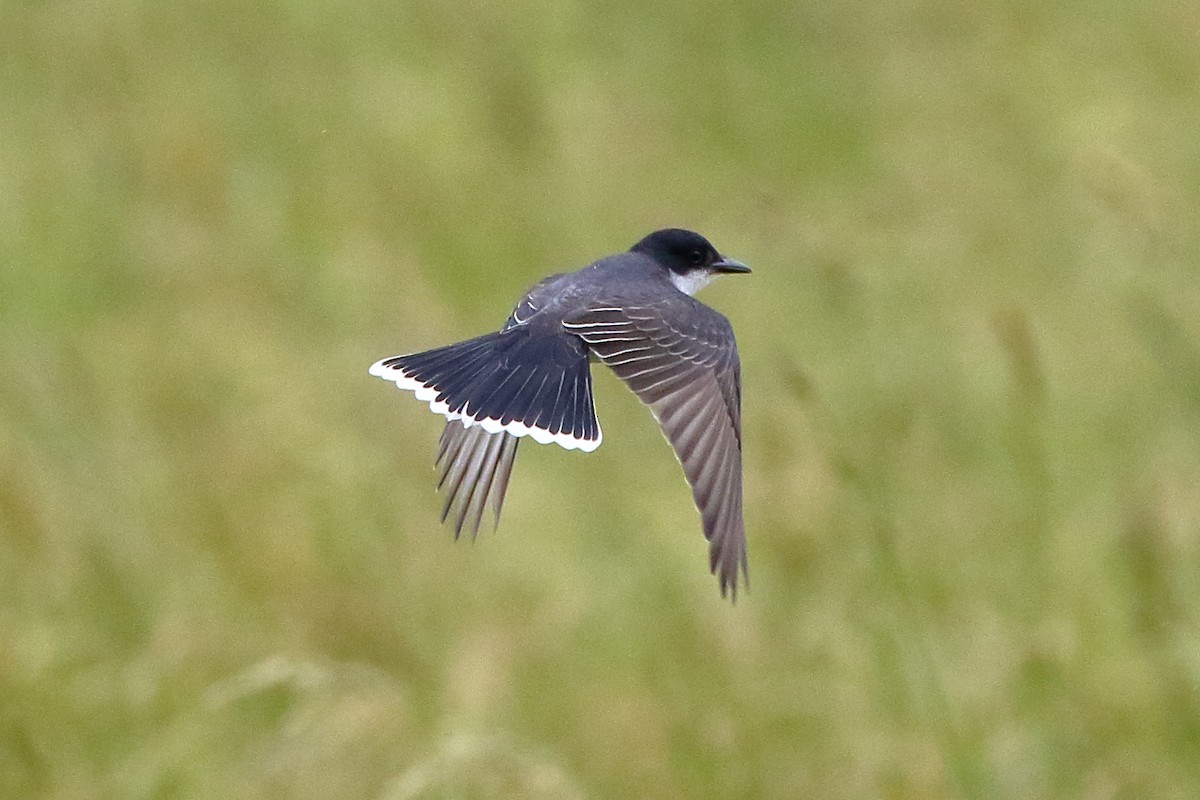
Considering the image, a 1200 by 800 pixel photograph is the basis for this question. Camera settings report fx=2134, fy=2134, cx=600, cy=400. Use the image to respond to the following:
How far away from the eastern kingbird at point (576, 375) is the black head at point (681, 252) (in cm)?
7

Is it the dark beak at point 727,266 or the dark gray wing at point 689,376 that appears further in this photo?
the dark beak at point 727,266

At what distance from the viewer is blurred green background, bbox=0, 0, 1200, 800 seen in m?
4.75

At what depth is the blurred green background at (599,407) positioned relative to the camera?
15.6 ft

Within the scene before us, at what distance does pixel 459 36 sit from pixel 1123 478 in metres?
4.06

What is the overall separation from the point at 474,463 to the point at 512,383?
23 centimetres

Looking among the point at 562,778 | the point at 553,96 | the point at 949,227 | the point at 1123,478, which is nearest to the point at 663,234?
the point at 562,778

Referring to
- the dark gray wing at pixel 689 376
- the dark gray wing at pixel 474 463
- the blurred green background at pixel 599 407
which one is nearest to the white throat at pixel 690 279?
the blurred green background at pixel 599 407

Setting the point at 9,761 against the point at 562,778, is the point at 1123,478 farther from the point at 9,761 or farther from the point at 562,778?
the point at 9,761

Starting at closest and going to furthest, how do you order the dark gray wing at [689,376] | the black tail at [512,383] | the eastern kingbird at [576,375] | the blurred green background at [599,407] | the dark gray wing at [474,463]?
the dark gray wing at [689,376], the eastern kingbird at [576,375], the black tail at [512,383], the dark gray wing at [474,463], the blurred green background at [599,407]

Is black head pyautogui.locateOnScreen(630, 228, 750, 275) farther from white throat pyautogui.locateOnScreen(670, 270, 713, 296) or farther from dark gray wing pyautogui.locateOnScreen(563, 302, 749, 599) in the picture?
dark gray wing pyautogui.locateOnScreen(563, 302, 749, 599)

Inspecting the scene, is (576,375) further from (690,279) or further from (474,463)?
(690,279)

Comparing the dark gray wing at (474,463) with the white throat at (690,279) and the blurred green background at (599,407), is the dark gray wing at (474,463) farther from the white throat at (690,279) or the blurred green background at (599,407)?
the white throat at (690,279)

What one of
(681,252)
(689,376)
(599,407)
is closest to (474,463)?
(689,376)

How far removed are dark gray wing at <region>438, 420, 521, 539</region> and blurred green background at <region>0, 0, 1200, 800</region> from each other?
0.42 m
